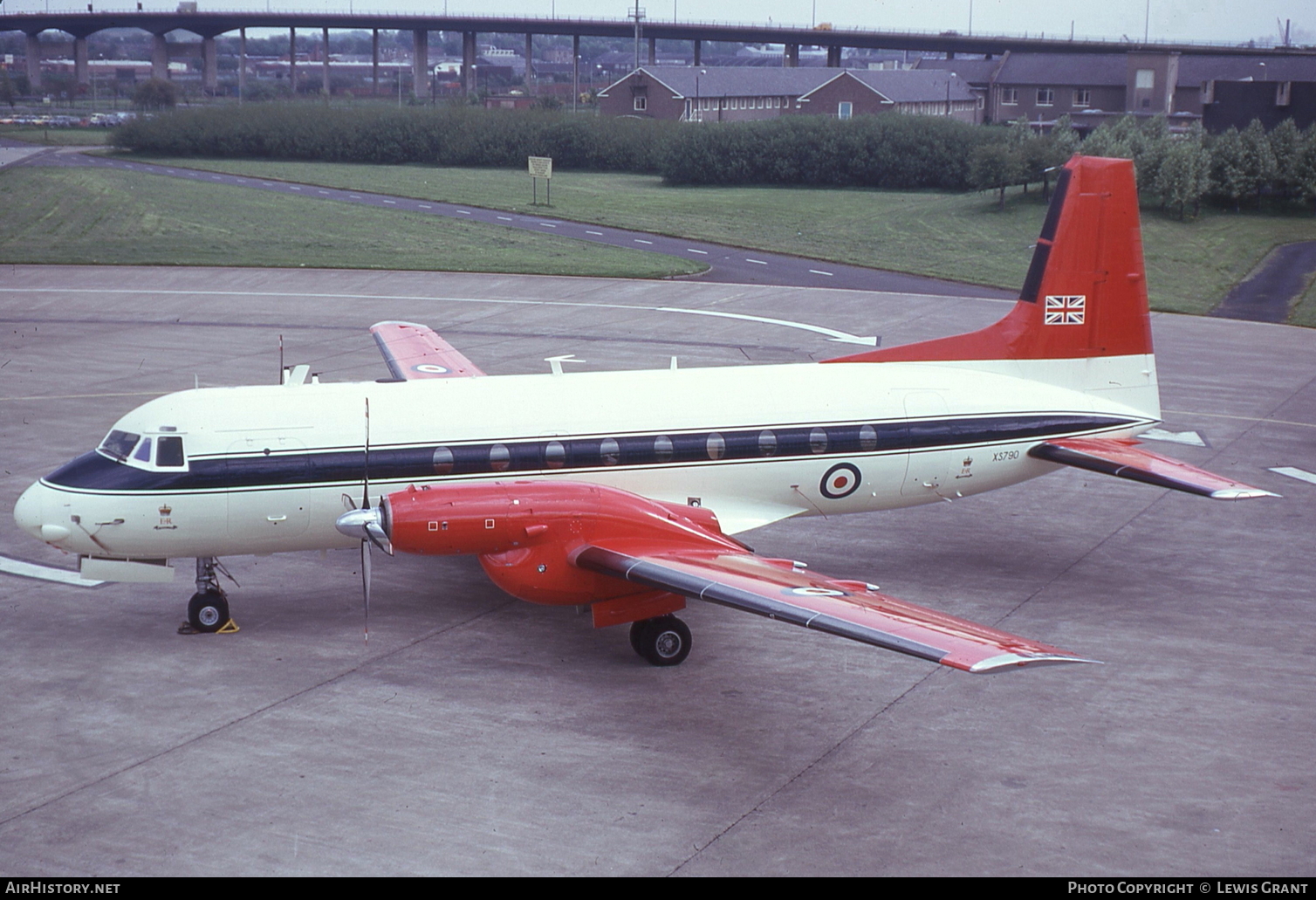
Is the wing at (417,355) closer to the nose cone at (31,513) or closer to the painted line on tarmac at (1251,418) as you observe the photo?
the nose cone at (31,513)

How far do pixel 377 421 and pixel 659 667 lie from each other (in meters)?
5.76

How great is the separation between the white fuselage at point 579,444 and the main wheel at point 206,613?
783 mm

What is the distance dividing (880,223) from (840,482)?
55.2m

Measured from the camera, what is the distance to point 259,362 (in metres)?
35.9

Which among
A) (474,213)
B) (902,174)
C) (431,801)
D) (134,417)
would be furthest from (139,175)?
(431,801)

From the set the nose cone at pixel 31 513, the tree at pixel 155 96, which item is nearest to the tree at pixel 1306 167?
the nose cone at pixel 31 513

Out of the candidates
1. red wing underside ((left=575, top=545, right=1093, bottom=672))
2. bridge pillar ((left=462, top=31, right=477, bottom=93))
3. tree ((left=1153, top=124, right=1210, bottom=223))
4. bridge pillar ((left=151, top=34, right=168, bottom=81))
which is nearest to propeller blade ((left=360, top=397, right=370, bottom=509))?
red wing underside ((left=575, top=545, right=1093, bottom=672))

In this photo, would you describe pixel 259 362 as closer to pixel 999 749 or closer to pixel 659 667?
pixel 659 667

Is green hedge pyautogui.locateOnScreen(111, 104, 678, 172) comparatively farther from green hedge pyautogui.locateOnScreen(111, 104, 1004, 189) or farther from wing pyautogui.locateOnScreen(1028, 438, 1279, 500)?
wing pyautogui.locateOnScreen(1028, 438, 1279, 500)

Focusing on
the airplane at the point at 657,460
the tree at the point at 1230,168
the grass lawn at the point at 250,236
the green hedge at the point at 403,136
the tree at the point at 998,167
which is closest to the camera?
the airplane at the point at 657,460

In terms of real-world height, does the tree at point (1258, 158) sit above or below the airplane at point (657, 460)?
above

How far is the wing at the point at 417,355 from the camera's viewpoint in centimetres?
2519

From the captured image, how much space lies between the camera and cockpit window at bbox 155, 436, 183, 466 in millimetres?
A: 18078

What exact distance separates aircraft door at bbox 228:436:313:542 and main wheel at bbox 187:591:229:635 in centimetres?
120
